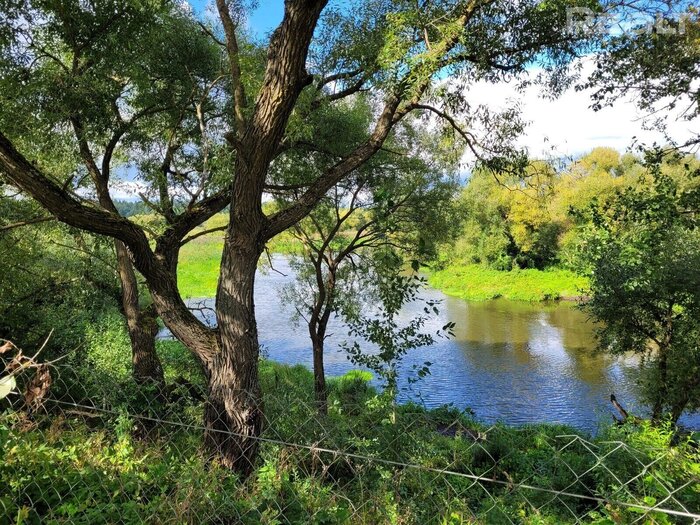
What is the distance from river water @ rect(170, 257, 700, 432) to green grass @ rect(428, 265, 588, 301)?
10.2 ft

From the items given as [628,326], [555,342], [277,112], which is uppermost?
[277,112]

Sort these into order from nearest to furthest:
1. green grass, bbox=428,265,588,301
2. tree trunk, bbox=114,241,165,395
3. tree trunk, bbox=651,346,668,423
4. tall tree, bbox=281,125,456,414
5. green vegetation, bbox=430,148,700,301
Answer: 1. tree trunk, bbox=114,241,165,395
2. tree trunk, bbox=651,346,668,423
3. tall tree, bbox=281,125,456,414
4. green grass, bbox=428,265,588,301
5. green vegetation, bbox=430,148,700,301

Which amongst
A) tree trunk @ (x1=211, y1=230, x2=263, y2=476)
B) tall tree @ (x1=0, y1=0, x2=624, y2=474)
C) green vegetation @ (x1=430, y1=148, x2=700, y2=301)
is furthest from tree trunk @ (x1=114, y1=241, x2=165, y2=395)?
green vegetation @ (x1=430, y1=148, x2=700, y2=301)

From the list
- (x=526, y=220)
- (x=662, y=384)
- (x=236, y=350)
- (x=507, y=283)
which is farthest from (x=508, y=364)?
(x=526, y=220)

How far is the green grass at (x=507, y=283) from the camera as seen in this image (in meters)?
25.6

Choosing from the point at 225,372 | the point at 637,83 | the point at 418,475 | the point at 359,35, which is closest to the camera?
the point at 418,475

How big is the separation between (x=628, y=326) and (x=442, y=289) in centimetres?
1943

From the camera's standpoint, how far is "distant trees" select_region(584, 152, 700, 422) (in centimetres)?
810

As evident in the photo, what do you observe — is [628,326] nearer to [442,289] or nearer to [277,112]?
[277,112]

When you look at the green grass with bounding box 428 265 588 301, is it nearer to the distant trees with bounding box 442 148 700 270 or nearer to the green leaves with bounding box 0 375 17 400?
the distant trees with bounding box 442 148 700 270

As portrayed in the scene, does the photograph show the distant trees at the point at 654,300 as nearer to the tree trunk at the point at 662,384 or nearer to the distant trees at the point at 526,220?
the tree trunk at the point at 662,384

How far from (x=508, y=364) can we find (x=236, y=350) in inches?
499

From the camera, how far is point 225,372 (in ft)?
13.9

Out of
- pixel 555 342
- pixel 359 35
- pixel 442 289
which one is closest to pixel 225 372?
pixel 359 35
